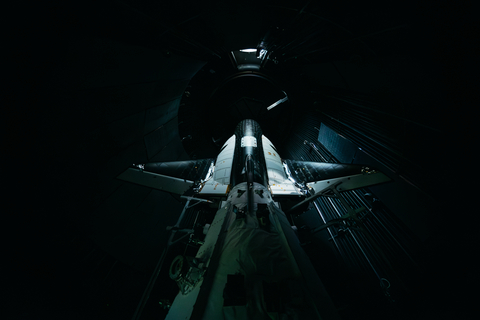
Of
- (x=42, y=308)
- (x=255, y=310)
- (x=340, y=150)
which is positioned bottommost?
(x=255, y=310)

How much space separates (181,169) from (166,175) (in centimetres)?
60

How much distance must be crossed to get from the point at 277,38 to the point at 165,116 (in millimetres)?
5075

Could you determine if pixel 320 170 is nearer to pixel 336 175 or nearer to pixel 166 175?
pixel 336 175

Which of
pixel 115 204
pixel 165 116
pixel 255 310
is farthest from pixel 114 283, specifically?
pixel 165 116

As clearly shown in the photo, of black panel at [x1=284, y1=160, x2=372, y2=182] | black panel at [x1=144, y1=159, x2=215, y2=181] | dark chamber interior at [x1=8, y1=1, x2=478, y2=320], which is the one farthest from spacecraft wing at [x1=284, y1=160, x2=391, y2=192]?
black panel at [x1=144, y1=159, x2=215, y2=181]

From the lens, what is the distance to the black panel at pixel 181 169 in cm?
504

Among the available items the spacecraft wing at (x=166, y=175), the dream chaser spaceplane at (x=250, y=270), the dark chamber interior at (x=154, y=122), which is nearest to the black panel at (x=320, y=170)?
the dream chaser spaceplane at (x=250, y=270)

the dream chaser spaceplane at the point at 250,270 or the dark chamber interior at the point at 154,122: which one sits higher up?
the dark chamber interior at the point at 154,122

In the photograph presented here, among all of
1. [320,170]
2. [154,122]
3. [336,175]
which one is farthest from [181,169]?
[336,175]

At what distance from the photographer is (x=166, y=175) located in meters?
5.00

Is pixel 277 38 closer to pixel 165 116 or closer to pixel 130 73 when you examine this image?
pixel 130 73

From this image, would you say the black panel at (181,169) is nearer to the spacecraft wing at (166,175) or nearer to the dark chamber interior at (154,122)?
the spacecraft wing at (166,175)

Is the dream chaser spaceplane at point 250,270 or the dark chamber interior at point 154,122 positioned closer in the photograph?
the dream chaser spaceplane at point 250,270

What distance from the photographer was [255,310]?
1.52 metres
